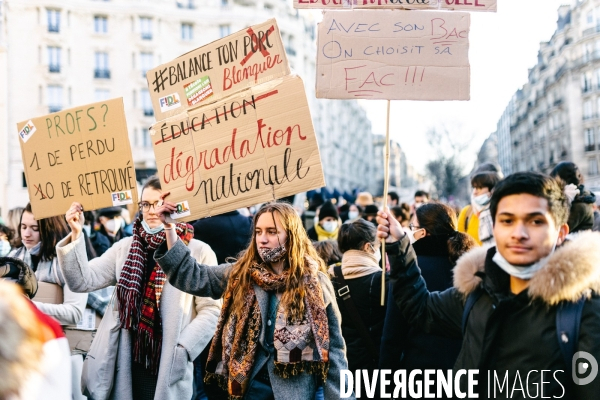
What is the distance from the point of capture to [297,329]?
3.41 metres

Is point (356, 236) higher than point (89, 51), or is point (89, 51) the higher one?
point (89, 51)

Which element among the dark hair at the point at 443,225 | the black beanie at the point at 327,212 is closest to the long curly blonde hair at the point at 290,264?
the dark hair at the point at 443,225

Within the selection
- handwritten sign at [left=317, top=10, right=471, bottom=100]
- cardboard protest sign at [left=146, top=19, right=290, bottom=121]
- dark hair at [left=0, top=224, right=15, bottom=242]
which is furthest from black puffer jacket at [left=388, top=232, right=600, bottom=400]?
dark hair at [left=0, top=224, right=15, bottom=242]

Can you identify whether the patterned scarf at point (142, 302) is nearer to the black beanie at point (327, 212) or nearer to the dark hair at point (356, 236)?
the dark hair at point (356, 236)

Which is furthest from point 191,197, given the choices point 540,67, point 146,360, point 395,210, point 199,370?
point 540,67

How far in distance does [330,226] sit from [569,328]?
6.19 meters

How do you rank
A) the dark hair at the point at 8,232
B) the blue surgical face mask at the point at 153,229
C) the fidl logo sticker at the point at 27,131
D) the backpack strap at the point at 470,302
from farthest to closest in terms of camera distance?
the dark hair at the point at 8,232
the fidl logo sticker at the point at 27,131
the blue surgical face mask at the point at 153,229
the backpack strap at the point at 470,302

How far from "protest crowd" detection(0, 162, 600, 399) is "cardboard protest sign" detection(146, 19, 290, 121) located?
636 mm

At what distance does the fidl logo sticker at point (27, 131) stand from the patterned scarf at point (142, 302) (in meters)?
1.32

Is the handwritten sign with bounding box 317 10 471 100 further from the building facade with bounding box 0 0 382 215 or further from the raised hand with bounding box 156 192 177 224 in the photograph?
the building facade with bounding box 0 0 382 215

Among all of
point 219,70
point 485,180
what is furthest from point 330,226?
point 219,70

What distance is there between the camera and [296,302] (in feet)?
11.4

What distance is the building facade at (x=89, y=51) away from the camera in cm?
3722

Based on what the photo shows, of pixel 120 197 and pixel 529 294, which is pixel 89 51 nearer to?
pixel 120 197
